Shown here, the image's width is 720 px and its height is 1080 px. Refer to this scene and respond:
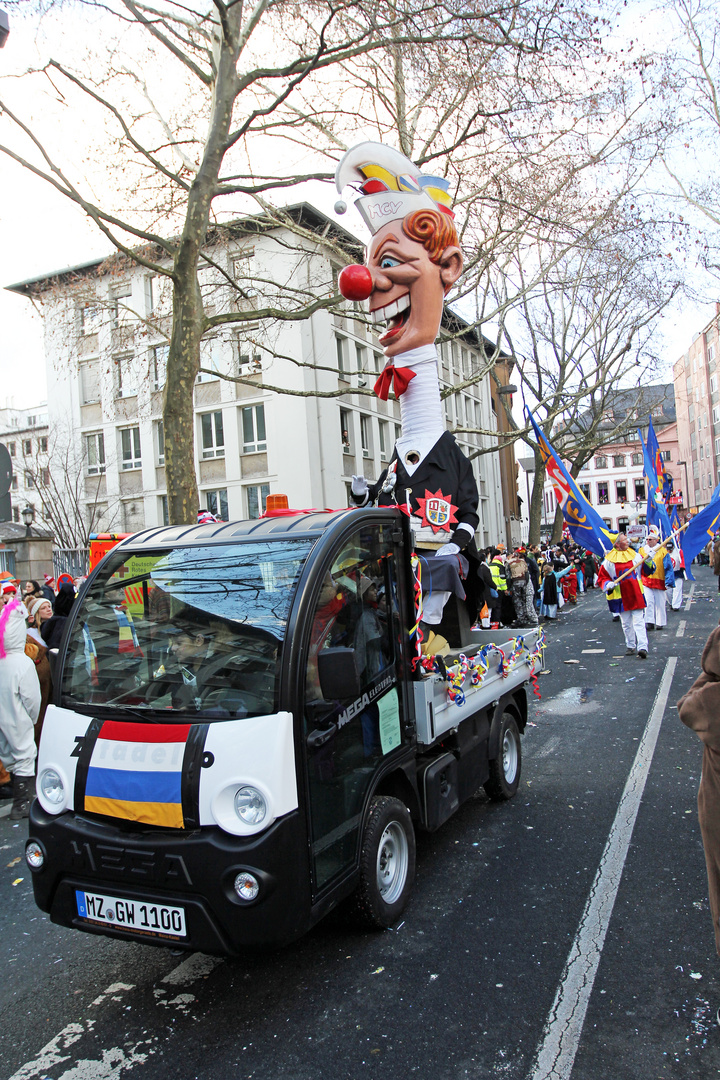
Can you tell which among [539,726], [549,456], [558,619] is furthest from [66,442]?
[539,726]

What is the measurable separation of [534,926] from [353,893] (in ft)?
3.24

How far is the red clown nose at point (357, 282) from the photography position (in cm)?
638

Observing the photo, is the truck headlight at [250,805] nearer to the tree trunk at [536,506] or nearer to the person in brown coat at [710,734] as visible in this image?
the person in brown coat at [710,734]

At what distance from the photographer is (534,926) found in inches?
152

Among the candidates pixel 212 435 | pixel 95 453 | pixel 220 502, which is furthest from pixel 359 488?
pixel 95 453

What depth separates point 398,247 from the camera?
641 centimetres

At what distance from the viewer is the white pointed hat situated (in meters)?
6.43

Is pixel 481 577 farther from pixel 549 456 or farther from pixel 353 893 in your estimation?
pixel 549 456

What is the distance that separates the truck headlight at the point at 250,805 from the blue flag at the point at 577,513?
866 cm

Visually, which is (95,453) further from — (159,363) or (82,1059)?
(82,1059)

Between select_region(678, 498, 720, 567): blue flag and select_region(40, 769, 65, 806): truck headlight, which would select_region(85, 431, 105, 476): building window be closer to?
select_region(678, 498, 720, 567): blue flag

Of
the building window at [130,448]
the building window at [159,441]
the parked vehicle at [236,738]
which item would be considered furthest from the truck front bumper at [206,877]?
the building window at [130,448]

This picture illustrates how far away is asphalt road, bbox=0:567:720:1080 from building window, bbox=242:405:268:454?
23.4m

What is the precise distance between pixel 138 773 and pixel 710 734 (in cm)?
230
